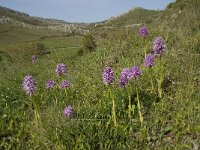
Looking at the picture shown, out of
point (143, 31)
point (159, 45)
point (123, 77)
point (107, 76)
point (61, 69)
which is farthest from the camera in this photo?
point (143, 31)

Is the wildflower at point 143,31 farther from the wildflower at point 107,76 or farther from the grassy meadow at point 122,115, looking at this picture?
the wildflower at point 107,76

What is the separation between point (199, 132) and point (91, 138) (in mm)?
1735

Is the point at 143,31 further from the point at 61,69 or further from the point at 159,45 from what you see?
the point at 61,69

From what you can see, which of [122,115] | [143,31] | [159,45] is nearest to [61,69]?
[122,115]

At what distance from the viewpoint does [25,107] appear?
8.60 metres

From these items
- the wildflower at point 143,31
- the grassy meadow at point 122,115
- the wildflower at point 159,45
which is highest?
the wildflower at point 143,31

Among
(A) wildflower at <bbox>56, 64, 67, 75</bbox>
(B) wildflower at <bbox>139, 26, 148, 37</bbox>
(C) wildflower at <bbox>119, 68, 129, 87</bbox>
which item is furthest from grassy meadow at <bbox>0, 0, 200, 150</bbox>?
(B) wildflower at <bbox>139, 26, 148, 37</bbox>

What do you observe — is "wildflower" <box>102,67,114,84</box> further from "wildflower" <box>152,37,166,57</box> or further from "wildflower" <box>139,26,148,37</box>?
"wildflower" <box>139,26,148,37</box>

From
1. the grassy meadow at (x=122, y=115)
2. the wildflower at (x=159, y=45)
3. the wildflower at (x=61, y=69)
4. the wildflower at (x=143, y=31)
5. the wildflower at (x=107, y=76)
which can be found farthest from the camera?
the wildflower at (x=143, y=31)

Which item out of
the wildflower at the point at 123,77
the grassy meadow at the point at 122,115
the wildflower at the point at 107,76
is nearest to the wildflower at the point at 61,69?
the grassy meadow at the point at 122,115

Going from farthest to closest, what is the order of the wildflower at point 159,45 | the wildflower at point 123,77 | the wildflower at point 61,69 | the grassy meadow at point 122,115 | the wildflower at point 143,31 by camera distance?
the wildflower at point 143,31 → the wildflower at point 61,69 → the wildflower at point 159,45 → the wildflower at point 123,77 → the grassy meadow at point 122,115

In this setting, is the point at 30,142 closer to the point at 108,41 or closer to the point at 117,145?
the point at 117,145

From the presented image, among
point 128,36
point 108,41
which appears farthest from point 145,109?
point 108,41

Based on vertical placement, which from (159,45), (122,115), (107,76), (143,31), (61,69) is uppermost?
(143,31)
